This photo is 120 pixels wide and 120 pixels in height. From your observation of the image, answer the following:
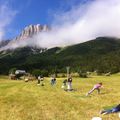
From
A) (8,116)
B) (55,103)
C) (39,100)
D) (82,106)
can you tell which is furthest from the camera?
(39,100)

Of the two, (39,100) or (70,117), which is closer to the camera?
(70,117)

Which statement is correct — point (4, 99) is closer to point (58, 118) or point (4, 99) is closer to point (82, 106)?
point (82, 106)

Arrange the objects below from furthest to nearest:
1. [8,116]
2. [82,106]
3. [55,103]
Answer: [55,103] < [82,106] < [8,116]

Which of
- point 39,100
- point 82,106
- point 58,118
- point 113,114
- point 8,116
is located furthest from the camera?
point 39,100

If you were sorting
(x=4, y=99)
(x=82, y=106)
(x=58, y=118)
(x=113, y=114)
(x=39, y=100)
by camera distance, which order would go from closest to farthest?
(x=113, y=114) → (x=58, y=118) → (x=82, y=106) → (x=39, y=100) → (x=4, y=99)

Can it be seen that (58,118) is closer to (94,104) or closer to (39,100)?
(94,104)

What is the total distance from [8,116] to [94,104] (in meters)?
9.90

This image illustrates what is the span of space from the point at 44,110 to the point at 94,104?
5.84m

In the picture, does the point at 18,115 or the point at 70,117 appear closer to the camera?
the point at 70,117

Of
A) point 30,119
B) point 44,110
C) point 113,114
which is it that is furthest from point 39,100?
point 113,114

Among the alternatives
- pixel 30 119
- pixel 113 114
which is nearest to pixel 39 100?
pixel 30 119

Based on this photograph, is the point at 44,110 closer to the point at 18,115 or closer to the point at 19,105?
the point at 18,115

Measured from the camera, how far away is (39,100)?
4478cm

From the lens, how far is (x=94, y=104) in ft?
125
